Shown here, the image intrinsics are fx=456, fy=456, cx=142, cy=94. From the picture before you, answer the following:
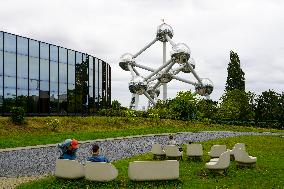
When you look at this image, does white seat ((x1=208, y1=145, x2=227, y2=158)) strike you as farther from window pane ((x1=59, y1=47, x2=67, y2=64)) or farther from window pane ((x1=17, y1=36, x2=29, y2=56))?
window pane ((x1=59, y1=47, x2=67, y2=64))

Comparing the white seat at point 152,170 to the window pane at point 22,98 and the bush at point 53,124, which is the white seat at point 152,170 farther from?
the window pane at point 22,98

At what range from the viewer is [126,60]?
72.2m

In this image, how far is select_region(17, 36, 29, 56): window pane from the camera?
38406 millimetres

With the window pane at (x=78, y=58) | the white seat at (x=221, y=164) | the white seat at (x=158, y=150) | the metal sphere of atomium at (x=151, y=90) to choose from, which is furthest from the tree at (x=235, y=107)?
the white seat at (x=221, y=164)

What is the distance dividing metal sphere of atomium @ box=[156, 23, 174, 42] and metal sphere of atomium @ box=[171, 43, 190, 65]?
Answer: 9.00 m

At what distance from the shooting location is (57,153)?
2186cm

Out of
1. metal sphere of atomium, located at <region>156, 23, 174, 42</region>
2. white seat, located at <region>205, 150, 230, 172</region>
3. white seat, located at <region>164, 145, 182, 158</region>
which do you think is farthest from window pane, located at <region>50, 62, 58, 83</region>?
metal sphere of atomium, located at <region>156, 23, 174, 42</region>

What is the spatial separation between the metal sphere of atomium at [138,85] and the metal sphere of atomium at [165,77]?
3.60 m

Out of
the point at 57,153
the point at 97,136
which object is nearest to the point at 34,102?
the point at 97,136

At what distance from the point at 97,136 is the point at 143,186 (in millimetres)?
17620

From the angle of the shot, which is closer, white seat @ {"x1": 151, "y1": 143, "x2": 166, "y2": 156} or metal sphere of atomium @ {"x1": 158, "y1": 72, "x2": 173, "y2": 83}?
white seat @ {"x1": 151, "y1": 143, "x2": 166, "y2": 156}

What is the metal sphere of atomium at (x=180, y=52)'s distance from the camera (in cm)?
6175

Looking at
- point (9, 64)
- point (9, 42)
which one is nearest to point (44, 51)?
point (9, 42)

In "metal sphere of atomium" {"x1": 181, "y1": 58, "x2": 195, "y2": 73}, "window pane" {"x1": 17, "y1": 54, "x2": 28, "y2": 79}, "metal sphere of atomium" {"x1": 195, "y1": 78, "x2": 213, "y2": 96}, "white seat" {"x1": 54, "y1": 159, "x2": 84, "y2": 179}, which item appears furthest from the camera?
"metal sphere of atomium" {"x1": 181, "y1": 58, "x2": 195, "y2": 73}
